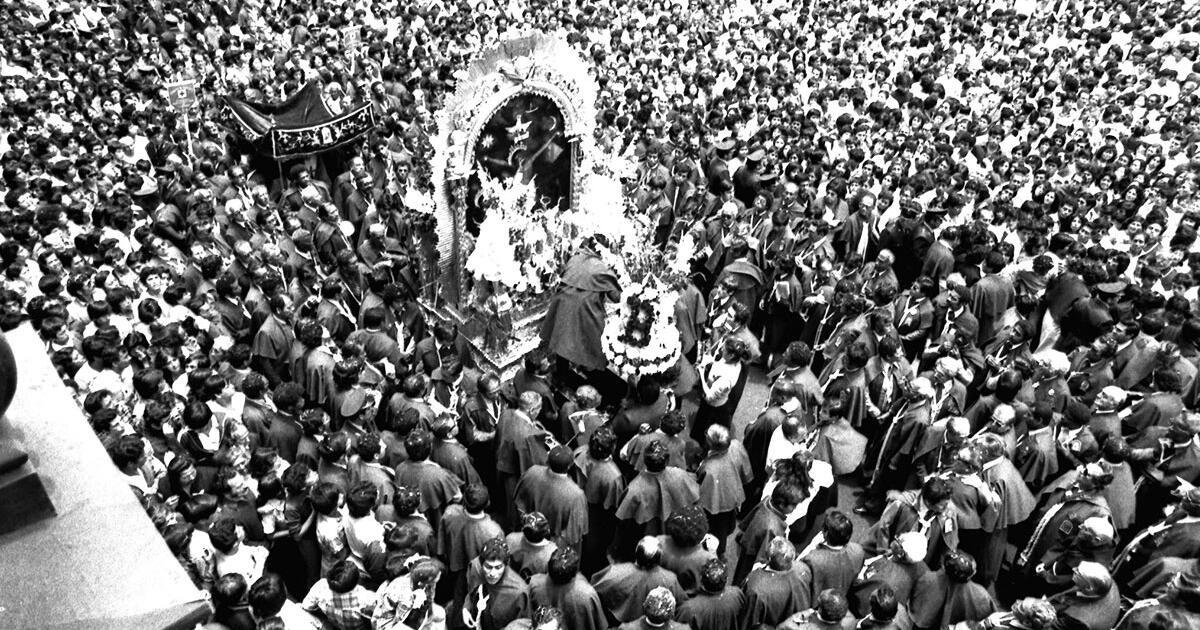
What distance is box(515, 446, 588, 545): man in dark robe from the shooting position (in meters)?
7.05

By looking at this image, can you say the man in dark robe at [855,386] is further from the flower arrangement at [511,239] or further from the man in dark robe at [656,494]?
the flower arrangement at [511,239]

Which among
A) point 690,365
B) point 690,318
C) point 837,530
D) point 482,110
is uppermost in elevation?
point 482,110

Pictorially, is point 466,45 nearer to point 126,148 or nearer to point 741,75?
point 741,75

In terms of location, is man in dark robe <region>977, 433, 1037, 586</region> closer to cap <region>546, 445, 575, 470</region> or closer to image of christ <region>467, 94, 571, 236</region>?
cap <region>546, 445, 575, 470</region>

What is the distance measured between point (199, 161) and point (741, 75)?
10756 millimetres

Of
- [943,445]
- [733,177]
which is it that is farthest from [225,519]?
[733,177]

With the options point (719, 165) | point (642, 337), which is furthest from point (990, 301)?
point (719, 165)

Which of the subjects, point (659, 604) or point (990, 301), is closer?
point (659, 604)

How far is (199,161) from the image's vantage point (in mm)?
12883

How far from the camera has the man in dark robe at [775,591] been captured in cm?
613

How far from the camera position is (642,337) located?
8.73 m

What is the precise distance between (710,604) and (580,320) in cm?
439

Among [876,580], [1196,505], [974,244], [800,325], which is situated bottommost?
[876,580]

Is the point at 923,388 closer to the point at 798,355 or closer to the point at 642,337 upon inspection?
the point at 798,355
